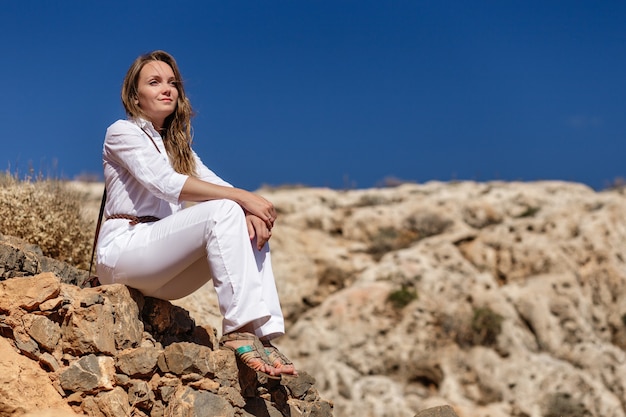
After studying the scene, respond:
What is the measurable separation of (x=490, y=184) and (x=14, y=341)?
61.6 ft

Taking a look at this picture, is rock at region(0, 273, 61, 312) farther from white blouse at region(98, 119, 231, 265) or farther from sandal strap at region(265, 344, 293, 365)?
sandal strap at region(265, 344, 293, 365)

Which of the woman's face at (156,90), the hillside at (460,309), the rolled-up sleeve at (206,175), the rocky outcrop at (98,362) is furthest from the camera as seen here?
the hillside at (460,309)

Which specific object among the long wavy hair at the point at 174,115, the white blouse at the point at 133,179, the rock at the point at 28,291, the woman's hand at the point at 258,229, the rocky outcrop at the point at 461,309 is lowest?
the rock at the point at 28,291

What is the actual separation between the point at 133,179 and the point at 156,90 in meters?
0.54

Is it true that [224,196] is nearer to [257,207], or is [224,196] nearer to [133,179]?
[257,207]

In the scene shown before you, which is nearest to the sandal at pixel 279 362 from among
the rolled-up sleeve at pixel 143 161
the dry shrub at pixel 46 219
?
the rolled-up sleeve at pixel 143 161

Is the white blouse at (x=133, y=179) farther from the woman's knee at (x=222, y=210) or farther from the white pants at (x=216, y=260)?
the woman's knee at (x=222, y=210)

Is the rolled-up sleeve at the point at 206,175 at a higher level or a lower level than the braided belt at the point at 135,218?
higher

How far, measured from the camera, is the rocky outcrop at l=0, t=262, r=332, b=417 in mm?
4113

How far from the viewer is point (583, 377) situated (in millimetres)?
11875

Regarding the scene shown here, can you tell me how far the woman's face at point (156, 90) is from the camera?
4.78 meters

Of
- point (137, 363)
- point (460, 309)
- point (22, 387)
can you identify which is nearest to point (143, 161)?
Answer: point (137, 363)

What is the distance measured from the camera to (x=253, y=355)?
4.15 meters

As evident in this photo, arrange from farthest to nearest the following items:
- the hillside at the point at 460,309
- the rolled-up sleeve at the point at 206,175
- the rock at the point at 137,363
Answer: the hillside at the point at 460,309, the rolled-up sleeve at the point at 206,175, the rock at the point at 137,363
